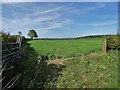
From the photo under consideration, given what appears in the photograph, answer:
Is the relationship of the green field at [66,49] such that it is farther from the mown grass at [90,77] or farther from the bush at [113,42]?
the mown grass at [90,77]

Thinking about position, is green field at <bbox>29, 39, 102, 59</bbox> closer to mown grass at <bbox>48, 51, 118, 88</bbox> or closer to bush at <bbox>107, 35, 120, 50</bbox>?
bush at <bbox>107, 35, 120, 50</bbox>

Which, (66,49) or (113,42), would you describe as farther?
(66,49)

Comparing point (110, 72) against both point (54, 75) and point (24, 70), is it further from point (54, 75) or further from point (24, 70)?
point (24, 70)

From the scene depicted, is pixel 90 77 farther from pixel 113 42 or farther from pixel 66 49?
pixel 66 49

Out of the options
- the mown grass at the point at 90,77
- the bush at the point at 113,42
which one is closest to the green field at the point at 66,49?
the bush at the point at 113,42

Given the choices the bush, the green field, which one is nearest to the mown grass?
the green field

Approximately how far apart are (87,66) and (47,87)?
432cm

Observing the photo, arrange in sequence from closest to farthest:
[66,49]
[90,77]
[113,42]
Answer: [90,77] < [113,42] < [66,49]

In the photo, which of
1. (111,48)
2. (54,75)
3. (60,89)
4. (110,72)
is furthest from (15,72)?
(111,48)

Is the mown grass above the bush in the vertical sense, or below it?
below

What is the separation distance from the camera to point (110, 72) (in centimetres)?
1097

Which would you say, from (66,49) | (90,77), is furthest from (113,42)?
(90,77)

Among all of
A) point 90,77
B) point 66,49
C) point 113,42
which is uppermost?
point 113,42

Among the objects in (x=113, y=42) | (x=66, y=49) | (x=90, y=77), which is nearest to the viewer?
(x=90, y=77)
